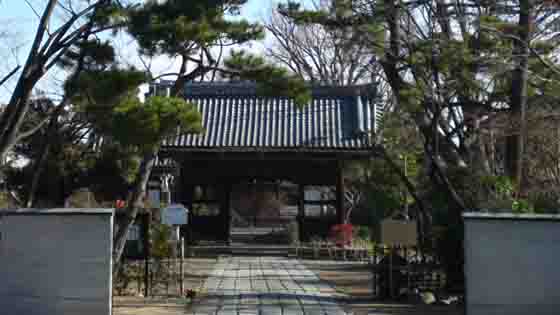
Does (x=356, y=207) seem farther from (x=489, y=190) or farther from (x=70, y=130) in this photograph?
(x=489, y=190)

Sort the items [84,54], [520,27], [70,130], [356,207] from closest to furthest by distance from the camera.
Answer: [84,54]
[520,27]
[70,130]
[356,207]

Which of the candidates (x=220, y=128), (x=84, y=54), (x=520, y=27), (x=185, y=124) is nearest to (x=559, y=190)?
(x=520, y=27)

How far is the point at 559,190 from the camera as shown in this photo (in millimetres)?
14664

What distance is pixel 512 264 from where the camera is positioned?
1073 centimetres

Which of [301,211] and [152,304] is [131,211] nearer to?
[152,304]

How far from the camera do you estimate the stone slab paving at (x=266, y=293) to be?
1138 cm

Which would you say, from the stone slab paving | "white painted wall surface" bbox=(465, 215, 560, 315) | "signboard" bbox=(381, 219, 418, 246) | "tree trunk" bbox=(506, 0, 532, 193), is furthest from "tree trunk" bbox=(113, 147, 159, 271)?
"tree trunk" bbox=(506, 0, 532, 193)

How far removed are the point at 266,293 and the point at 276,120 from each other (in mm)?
10678

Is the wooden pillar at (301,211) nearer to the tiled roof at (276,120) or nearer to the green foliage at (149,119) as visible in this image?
the tiled roof at (276,120)

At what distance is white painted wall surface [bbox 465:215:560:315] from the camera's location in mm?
10633

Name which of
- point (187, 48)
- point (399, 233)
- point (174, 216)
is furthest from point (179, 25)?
point (399, 233)

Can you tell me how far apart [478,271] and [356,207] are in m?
18.4


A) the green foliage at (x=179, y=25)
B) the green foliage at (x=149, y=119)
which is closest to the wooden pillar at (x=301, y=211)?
the green foliage at (x=179, y=25)

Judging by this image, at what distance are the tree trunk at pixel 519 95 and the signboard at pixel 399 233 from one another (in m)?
2.72
